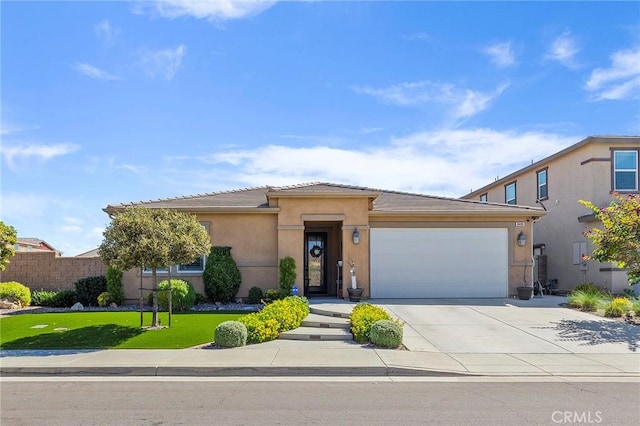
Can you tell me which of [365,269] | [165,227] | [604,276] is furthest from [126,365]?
[604,276]

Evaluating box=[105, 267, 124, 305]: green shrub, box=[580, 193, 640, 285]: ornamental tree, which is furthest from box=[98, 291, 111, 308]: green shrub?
box=[580, 193, 640, 285]: ornamental tree

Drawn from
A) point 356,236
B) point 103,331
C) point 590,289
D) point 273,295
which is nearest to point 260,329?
point 103,331

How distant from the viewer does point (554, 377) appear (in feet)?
26.7

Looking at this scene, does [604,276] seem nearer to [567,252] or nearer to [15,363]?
[567,252]

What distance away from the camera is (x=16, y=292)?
1653cm

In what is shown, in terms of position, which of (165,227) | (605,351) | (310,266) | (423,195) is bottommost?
(605,351)

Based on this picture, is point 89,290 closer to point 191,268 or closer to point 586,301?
point 191,268

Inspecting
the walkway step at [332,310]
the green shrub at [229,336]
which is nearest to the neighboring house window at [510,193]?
the walkway step at [332,310]

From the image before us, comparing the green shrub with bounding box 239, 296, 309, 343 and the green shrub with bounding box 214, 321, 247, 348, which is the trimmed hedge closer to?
the green shrub with bounding box 239, 296, 309, 343

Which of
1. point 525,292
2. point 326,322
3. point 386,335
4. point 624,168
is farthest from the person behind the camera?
point 624,168

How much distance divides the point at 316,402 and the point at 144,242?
19.9 feet

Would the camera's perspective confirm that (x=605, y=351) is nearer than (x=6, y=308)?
Yes

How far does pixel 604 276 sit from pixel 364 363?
1372 centimetres

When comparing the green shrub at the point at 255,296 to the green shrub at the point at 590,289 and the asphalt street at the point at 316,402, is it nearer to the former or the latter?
the asphalt street at the point at 316,402
